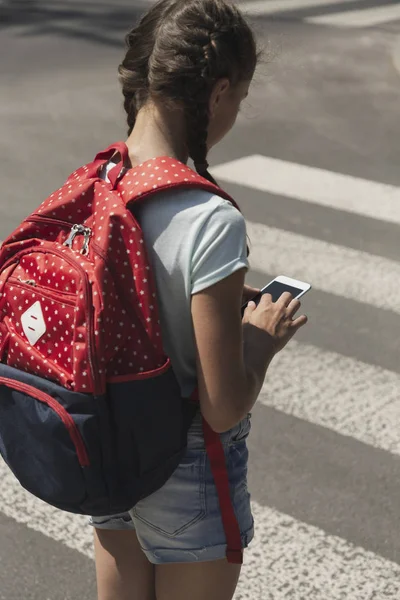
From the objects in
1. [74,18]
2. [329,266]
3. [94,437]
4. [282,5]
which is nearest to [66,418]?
[94,437]

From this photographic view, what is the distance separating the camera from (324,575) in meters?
3.80

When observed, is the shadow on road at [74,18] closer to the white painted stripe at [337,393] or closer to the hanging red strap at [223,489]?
the white painted stripe at [337,393]

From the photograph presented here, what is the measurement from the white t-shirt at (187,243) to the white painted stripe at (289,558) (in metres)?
1.75

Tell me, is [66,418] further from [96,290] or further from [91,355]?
[96,290]

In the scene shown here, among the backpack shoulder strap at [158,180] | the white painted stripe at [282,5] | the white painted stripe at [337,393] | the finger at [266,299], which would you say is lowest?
the white painted stripe at [282,5]

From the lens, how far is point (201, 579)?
99.7 inches

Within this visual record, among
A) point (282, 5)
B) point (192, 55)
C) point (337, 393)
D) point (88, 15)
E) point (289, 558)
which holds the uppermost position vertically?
point (192, 55)

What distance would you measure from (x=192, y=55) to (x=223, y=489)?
971mm

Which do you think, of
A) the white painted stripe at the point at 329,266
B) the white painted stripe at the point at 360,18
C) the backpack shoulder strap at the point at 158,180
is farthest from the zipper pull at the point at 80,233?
the white painted stripe at the point at 360,18

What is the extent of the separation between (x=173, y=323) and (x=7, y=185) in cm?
561

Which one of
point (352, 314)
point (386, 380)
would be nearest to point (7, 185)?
point (352, 314)

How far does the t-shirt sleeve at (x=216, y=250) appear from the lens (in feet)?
7.23

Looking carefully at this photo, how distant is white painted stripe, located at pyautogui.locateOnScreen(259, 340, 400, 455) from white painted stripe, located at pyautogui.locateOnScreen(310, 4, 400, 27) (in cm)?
922

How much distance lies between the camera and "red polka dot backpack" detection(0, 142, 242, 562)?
2.22m
